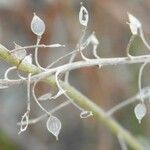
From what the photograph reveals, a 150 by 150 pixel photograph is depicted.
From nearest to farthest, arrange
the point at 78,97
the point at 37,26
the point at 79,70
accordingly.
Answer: the point at 37,26 → the point at 78,97 → the point at 79,70

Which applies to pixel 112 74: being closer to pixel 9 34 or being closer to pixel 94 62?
pixel 9 34

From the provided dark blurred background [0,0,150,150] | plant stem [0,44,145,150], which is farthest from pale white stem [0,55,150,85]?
dark blurred background [0,0,150,150]

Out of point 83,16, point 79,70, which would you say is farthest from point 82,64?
point 79,70

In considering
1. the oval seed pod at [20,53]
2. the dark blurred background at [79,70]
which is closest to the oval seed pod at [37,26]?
the oval seed pod at [20,53]

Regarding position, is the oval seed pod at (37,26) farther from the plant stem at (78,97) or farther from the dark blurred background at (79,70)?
the dark blurred background at (79,70)

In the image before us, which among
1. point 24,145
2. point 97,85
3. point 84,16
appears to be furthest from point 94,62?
point 24,145

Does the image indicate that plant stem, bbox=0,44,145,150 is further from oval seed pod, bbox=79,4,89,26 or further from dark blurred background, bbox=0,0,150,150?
dark blurred background, bbox=0,0,150,150

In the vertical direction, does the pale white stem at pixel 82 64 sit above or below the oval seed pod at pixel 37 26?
below

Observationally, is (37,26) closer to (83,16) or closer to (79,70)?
(83,16)
